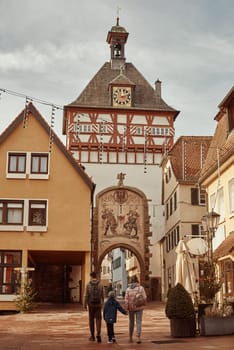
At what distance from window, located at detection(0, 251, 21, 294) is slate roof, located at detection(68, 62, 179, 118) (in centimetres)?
2447

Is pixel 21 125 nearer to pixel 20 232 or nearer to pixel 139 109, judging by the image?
pixel 20 232

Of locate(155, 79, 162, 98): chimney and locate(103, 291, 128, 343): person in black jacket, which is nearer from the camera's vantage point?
locate(103, 291, 128, 343): person in black jacket

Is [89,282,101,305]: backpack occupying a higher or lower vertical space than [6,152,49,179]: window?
lower

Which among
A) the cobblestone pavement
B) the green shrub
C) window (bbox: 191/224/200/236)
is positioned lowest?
the cobblestone pavement

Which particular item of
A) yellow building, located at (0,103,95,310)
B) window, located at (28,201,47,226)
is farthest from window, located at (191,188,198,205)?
window, located at (28,201,47,226)

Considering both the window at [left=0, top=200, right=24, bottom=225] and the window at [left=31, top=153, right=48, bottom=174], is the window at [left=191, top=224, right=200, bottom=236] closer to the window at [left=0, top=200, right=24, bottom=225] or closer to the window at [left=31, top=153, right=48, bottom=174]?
the window at [left=31, top=153, right=48, bottom=174]

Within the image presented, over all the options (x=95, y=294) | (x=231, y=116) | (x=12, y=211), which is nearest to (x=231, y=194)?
(x=231, y=116)

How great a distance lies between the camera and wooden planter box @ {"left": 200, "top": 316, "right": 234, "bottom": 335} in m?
12.5

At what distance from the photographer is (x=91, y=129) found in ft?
150

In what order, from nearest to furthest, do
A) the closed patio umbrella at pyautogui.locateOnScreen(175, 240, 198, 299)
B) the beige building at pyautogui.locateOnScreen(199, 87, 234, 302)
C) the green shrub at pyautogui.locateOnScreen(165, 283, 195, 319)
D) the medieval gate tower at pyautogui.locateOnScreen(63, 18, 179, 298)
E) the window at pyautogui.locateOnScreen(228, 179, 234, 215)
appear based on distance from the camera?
the green shrub at pyautogui.locateOnScreen(165, 283, 195, 319) < the closed patio umbrella at pyautogui.locateOnScreen(175, 240, 198, 299) < the beige building at pyautogui.locateOnScreen(199, 87, 234, 302) < the window at pyautogui.locateOnScreen(228, 179, 234, 215) < the medieval gate tower at pyautogui.locateOnScreen(63, 18, 179, 298)

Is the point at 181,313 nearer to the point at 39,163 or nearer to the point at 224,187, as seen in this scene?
the point at 224,187

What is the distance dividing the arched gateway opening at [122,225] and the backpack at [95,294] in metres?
29.0

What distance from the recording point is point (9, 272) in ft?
81.1

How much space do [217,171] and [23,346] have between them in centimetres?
1116
